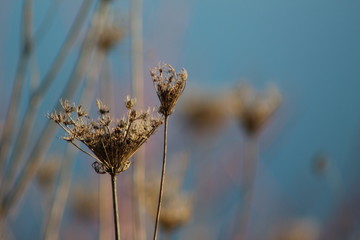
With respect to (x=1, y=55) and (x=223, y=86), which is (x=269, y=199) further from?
(x=1, y=55)

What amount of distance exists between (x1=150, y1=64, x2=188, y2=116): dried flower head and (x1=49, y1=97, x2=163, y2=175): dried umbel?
35mm

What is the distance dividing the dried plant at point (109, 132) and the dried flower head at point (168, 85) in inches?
1.3

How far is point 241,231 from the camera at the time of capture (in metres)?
3.18

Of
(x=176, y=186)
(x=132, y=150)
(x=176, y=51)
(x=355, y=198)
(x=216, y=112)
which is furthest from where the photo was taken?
(x=216, y=112)

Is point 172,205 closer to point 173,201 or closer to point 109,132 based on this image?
point 173,201

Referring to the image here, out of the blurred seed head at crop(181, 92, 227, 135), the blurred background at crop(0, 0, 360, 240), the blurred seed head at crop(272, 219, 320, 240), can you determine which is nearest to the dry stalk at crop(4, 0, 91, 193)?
the blurred background at crop(0, 0, 360, 240)

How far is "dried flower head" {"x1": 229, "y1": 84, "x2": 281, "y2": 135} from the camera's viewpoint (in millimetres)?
3414

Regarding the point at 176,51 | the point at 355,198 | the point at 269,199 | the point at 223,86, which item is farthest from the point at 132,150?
the point at 269,199

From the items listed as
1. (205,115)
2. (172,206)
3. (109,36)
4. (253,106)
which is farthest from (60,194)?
(205,115)

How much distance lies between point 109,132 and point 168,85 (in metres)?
0.18

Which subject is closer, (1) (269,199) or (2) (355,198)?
(2) (355,198)

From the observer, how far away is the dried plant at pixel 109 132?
122 centimetres

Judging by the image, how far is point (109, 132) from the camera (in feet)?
4.07

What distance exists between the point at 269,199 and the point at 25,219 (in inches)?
92.7
